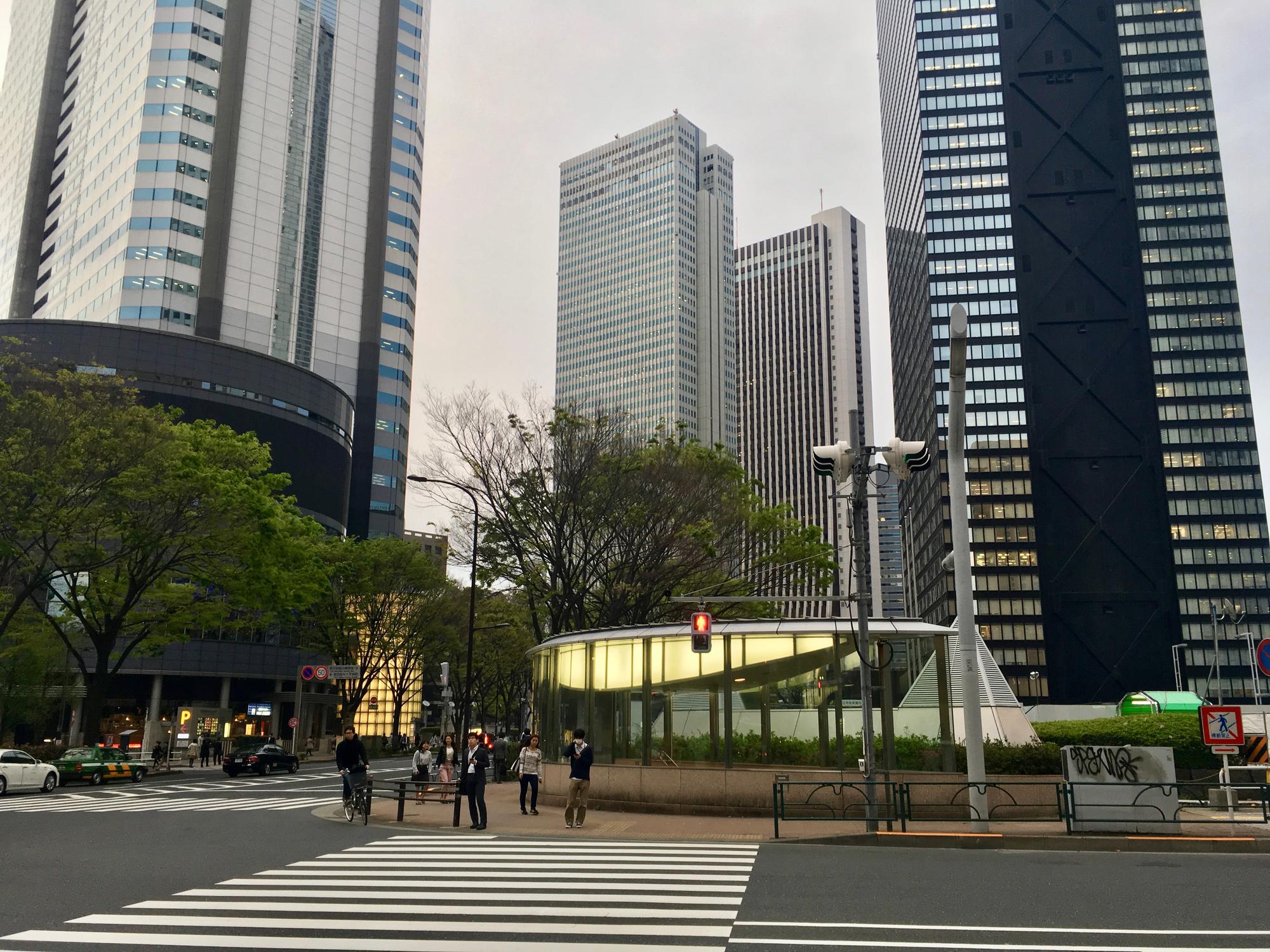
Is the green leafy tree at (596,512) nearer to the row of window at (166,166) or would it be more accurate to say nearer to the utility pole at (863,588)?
the utility pole at (863,588)

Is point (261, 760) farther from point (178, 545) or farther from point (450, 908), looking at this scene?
point (450, 908)

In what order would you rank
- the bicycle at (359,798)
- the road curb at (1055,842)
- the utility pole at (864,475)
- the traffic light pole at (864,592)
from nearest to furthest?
the road curb at (1055,842) < the traffic light pole at (864,592) < the utility pole at (864,475) < the bicycle at (359,798)

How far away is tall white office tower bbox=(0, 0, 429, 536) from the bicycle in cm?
5754

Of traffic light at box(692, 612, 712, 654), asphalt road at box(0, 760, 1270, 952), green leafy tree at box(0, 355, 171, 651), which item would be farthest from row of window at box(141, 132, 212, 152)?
traffic light at box(692, 612, 712, 654)

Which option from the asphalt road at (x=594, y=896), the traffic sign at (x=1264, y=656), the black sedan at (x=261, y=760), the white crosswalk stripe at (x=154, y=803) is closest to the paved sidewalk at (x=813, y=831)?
the asphalt road at (x=594, y=896)

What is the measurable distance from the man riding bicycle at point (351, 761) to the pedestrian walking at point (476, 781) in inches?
108

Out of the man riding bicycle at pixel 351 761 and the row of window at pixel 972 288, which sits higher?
the row of window at pixel 972 288

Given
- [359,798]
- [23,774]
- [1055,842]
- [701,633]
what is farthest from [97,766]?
[1055,842]

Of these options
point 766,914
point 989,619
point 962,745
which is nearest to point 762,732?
point 962,745

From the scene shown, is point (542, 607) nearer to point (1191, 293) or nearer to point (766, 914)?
point (766, 914)

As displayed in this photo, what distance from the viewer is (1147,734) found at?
24.6 m

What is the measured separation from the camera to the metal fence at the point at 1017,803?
1659 centimetres

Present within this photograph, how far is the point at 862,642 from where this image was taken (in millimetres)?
18016

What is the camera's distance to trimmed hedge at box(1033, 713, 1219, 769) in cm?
2441
